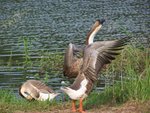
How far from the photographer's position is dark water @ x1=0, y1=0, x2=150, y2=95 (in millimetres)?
21391

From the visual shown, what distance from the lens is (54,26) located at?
3459 centimetres

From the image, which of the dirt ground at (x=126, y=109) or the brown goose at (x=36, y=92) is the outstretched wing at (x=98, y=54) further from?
the brown goose at (x=36, y=92)

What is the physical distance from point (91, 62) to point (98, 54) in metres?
0.22

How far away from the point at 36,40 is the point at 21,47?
2574mm

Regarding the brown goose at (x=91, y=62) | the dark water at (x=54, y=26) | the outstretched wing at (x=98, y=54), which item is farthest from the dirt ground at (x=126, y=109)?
the dark water at (x=54, y=26)

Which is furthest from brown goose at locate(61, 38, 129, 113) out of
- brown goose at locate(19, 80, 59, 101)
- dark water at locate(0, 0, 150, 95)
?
dark water at locate(0, 0, 150, 95)

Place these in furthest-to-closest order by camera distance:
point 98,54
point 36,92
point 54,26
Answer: point 54,26, point 36,92, point 98,54

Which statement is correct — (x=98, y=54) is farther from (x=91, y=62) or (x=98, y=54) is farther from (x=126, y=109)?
(x=126, y=109)

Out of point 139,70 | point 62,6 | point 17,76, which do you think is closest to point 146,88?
point 139,70

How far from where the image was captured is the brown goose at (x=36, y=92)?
13.8 metres

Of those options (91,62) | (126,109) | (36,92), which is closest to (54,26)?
(36,92)

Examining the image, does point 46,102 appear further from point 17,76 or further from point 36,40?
point 36,40

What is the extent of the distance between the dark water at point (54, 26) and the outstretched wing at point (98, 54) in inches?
207

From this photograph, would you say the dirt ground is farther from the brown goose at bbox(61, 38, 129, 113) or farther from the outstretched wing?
the outstretched wing
